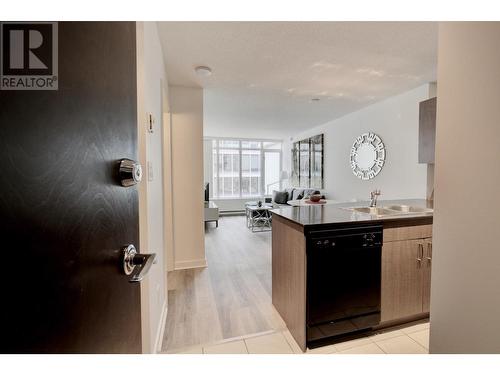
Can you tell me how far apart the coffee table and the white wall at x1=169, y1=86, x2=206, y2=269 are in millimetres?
2301

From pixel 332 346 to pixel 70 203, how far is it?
1.93 m

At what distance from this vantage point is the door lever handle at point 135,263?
0.64m

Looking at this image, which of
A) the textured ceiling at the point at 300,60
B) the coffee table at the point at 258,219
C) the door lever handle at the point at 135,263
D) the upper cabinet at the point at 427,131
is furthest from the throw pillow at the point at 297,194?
the door lever handle at the point at 135,263

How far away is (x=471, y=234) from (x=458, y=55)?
2.19 ft

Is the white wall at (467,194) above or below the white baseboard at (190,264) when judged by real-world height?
above

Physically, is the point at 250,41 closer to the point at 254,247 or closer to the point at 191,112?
the point at 191,112

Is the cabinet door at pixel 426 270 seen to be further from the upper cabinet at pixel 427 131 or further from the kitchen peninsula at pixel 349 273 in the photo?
the upper cabinet at pixel 427 131

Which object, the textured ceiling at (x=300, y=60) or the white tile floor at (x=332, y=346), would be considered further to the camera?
the textured ceiling at (x=300, y=60)

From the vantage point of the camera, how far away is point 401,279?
184 centimetres

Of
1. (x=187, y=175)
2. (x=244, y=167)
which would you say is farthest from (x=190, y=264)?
(x=244, y=167)

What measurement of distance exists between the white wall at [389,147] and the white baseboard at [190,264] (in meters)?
3.21

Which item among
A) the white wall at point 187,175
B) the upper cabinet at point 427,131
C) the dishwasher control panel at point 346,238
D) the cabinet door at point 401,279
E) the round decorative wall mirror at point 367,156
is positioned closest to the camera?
the dishwasher control panel at point 346,238

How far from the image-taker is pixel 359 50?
2307 mm

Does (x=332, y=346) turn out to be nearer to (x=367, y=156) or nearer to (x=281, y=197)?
(x=367, y=156)
